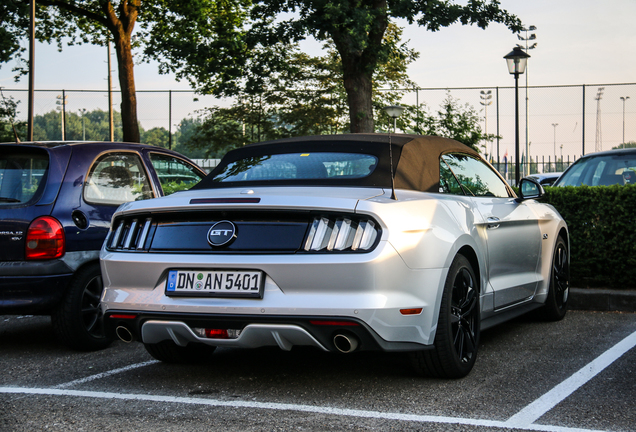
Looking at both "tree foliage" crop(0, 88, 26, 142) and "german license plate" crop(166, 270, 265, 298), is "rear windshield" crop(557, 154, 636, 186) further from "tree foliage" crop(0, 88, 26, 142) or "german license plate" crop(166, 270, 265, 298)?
"tree foliage" crop(0, 88, 26, 142)

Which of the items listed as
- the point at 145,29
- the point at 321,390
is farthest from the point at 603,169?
the point at 145,29

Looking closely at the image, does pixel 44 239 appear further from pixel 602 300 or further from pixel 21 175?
pixel 602 300

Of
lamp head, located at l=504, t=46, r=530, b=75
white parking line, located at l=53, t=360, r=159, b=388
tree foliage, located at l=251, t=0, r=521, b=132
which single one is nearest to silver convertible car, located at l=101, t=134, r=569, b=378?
white parking line, located at l=53, t=360, r=159, b=388

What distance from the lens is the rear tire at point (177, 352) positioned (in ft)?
16.6

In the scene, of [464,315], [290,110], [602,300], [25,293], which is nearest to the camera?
[464,315]

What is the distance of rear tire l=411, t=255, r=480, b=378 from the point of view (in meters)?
4.27

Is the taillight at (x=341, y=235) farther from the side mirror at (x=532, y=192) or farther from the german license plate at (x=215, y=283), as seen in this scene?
the side mirror at (x=532, y=192)

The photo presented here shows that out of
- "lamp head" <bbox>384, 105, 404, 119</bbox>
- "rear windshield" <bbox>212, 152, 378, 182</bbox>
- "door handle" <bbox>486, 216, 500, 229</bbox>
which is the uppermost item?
"lamp head" <bbox>384, 105, 404, 119</bbox>

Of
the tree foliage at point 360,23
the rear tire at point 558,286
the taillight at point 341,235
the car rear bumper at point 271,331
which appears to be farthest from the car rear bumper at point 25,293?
the tree foliage at point 360,23

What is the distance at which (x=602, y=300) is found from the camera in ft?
24.3

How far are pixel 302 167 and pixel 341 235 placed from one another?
3.58 feet

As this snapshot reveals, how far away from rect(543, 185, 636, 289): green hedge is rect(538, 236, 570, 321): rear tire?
1109 millimetres

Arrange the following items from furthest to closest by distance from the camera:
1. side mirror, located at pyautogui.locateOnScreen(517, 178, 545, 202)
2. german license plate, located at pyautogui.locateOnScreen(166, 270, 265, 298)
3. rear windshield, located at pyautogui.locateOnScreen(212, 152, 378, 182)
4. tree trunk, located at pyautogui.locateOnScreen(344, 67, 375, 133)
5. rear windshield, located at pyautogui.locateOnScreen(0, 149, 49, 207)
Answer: tree trunk, located at pyautogui.locateOnScreen(344, 67, 375, 133), side mirror, located at pyautogui.locateOnScreen(517, 178, 545, 202), rear windshield, located at pyautogui.locateOnScreen(0, 149, 49, 207), rear windshield, located at pyautogui.locateOnScreen(212, 152, 378, 182), german license plate, located at pyautogui.locateOnScreen(166, 270, 265, 298)

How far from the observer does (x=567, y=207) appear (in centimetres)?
794
